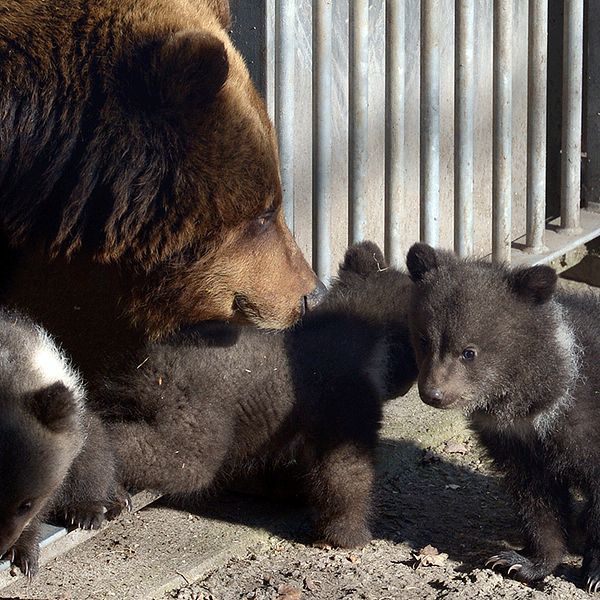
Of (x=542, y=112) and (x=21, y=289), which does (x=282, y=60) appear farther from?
(x=542, y=112)

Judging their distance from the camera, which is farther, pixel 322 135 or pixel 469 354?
pixel 322 135

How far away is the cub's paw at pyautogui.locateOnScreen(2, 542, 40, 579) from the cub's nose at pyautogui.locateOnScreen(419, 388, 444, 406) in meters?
1.65

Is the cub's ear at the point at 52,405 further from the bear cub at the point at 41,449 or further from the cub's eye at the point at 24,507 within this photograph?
the cub's eye at the point at 24,507

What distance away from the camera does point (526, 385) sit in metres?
5.30

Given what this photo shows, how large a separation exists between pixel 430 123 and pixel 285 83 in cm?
129

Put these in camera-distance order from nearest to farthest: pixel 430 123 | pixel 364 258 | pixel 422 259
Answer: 1. pixel 422 259
2. pixel 364 258
3. pixel 430 123

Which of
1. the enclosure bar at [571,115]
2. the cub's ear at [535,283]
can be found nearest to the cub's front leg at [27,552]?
the cub's ear at [535,283]

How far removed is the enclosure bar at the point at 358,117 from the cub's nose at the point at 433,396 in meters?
2.06

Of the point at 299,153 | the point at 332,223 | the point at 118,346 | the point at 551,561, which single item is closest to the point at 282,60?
the point at 299,153

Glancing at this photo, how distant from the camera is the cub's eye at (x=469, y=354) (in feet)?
17.5

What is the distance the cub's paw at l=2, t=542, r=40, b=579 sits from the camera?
4812 millimetres

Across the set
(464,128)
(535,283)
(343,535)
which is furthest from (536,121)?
(343,535)

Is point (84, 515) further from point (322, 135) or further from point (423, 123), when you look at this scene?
point (423, 123)

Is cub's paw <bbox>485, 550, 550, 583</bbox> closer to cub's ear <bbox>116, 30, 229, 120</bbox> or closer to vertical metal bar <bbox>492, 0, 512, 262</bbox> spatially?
cub's ear <bbox>116, 30, 229, 120</bbox>
